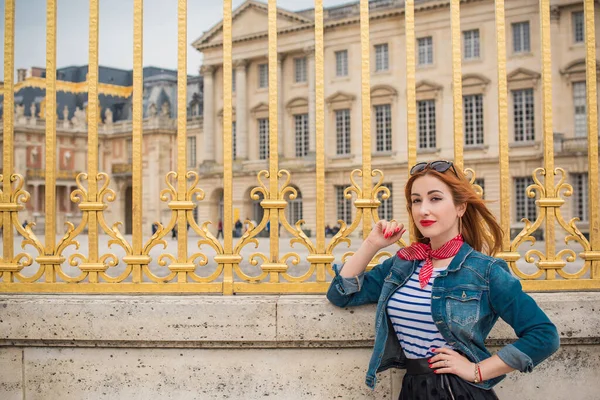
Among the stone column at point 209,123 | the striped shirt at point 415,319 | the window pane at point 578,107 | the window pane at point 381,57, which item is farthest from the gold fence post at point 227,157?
the stone column at point 209,123

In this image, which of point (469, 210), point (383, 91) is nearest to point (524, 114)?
point (383, 91)

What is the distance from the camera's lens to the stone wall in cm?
271

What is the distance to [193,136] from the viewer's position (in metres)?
41.5

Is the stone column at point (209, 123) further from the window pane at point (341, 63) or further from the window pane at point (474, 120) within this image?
the window pane at point (474, 120)

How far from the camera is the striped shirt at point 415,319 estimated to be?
2.25 m

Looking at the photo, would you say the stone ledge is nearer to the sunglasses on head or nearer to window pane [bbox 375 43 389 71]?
the sunglasses on head

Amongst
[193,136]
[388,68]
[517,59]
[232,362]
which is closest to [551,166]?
[232,362]

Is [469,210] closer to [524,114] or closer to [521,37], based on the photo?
[524,114]

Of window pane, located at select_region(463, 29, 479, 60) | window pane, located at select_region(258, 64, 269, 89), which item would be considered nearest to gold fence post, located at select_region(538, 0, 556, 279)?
window pane, located at select_region(463, 29, 479, 60)

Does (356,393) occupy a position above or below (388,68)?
below

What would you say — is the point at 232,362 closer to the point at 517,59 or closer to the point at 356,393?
the point at 356,393

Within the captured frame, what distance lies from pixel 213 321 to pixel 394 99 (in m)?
30.5

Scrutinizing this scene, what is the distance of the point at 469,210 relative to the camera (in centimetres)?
239

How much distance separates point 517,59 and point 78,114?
3325cm
